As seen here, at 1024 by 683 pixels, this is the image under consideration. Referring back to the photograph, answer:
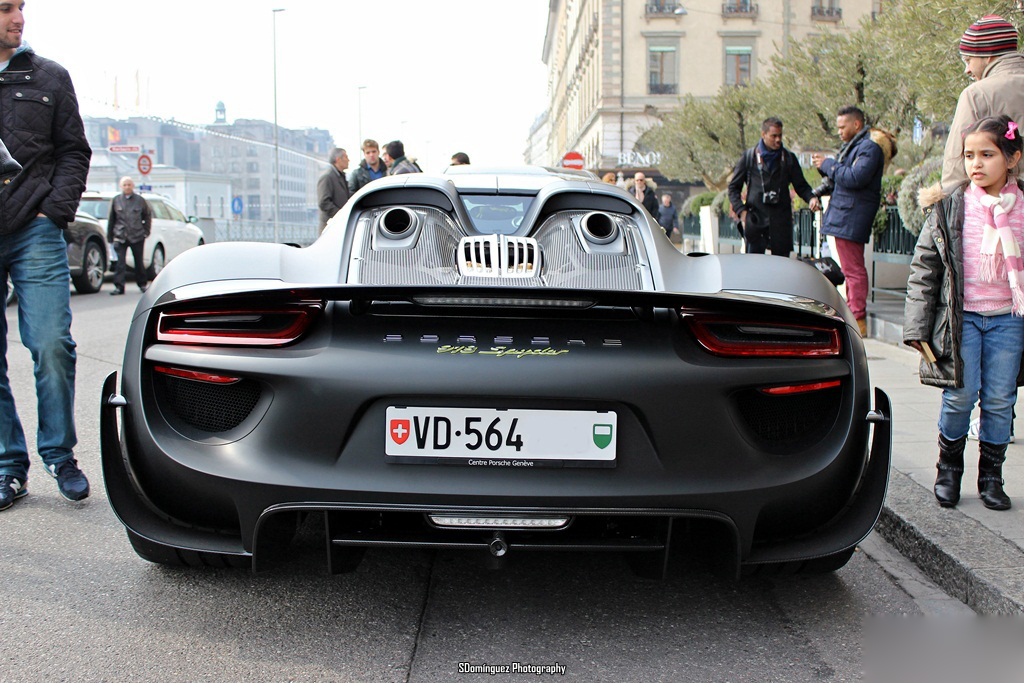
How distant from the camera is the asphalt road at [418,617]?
2510mm

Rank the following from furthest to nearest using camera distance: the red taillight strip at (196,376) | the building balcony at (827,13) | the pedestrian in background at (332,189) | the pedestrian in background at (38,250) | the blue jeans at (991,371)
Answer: the building balcony at (827,13) → the pedestrian in background at (332,189) → the pedestrian in background at (38,250) → the blue jeans at (991,371) → the red taillight strip at (196,376)

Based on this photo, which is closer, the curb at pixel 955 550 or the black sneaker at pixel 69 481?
the curb at pixel 955 550

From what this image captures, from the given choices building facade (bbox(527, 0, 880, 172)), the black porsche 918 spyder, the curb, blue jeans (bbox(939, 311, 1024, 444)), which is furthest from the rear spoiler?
building facade (bbox(527, 0, 880, 172))

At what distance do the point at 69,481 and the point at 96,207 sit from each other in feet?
50.7

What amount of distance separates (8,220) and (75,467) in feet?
3.28

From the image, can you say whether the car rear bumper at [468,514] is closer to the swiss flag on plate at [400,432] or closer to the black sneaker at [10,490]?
the swiss flag on plate at [400,432]

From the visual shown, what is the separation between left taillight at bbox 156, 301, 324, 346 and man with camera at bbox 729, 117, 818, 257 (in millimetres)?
6703

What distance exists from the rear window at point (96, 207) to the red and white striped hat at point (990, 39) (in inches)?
630

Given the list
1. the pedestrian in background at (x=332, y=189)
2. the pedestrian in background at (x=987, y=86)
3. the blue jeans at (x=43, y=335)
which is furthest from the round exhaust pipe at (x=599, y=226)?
the pedestrian in background at (x=332, y=189)

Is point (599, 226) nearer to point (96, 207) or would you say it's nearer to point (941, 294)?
point (941, 294)

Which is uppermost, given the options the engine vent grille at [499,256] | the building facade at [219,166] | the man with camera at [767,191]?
the building facade at [219,166]

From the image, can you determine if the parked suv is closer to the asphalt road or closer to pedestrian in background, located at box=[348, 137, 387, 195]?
pedestrian in background, located at box=[348, 137, 387, 195]

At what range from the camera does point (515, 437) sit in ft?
8.27

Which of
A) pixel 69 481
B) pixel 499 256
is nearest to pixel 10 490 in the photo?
pixel 69 481
